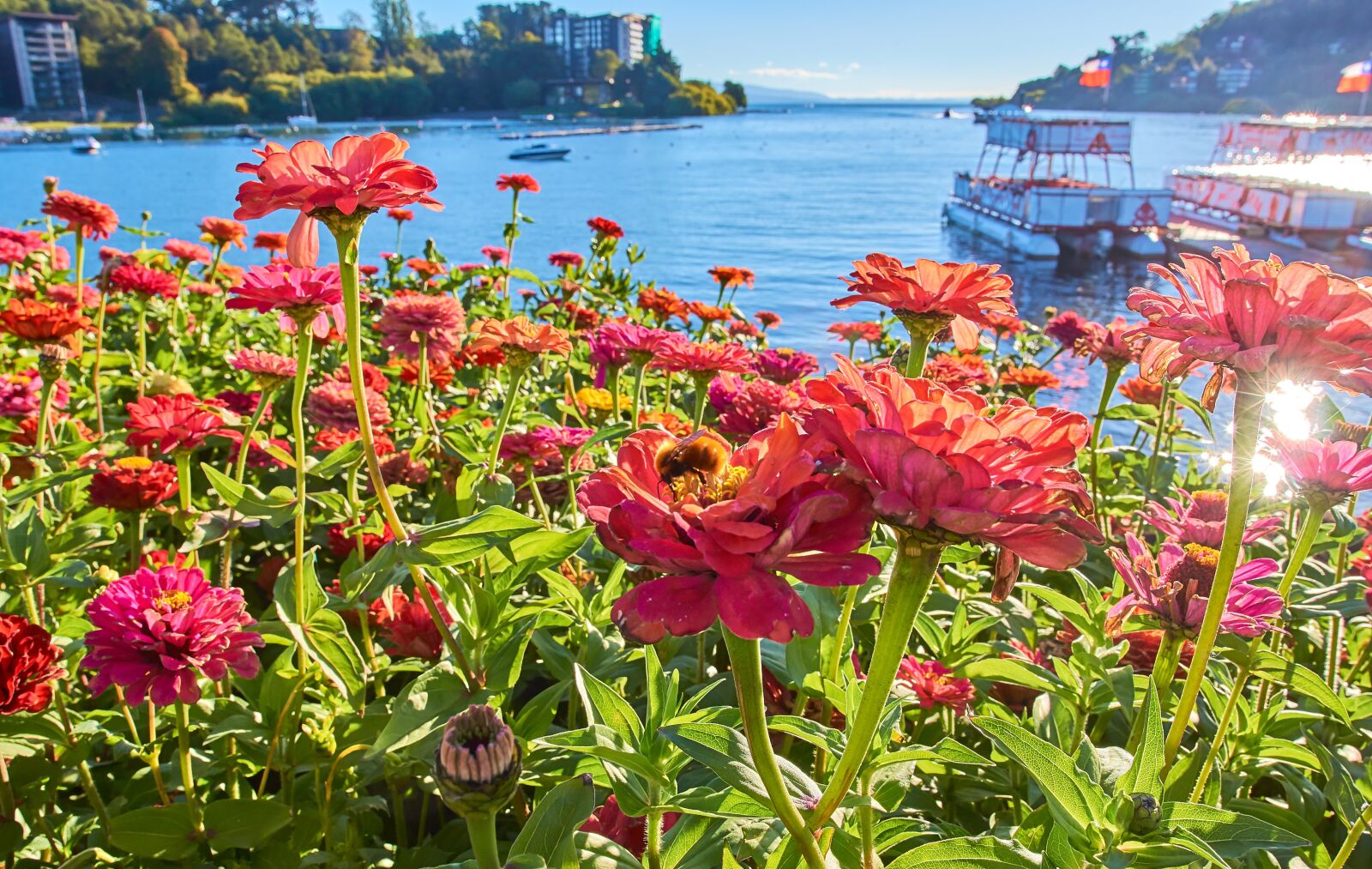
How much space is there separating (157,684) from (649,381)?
5.78ft

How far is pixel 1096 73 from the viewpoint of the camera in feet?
90.8

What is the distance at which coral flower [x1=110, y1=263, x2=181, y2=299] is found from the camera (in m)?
2.55

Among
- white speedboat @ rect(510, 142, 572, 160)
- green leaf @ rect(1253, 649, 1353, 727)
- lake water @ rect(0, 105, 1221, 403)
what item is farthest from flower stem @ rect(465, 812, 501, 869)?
white speedboat @ rect(510, 142, 572, 160)

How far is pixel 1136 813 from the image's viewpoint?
2.43 ft

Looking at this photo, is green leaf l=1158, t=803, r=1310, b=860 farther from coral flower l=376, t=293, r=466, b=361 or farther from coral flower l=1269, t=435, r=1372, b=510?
coral flower l=376, t=293, r=466, b=361

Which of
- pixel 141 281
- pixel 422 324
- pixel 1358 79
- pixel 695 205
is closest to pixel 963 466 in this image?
pixel 422 324

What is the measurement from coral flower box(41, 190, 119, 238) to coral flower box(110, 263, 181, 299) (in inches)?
12.7

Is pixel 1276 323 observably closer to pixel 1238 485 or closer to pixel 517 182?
pixel 1238 485

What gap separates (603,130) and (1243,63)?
2945 inches

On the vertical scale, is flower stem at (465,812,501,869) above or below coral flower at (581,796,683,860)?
above

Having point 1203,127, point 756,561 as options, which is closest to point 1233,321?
point 756,561

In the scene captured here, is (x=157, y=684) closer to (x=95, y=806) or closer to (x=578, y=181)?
(x=95, y=806)

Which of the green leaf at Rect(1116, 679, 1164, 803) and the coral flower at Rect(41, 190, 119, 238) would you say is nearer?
the green leaf at Rect(1116, 679, 1164, 803)

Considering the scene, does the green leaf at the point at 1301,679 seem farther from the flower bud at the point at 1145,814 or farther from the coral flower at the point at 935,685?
the flower bud at the point at 1145,814
